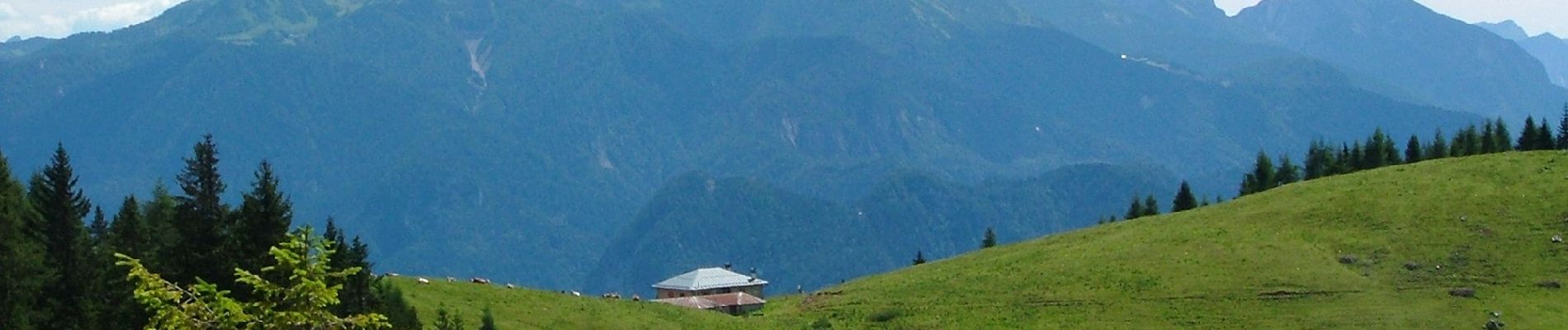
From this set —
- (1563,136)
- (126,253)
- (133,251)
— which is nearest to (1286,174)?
(1563,136)

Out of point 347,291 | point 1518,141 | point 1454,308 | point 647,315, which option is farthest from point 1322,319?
point 1518,141

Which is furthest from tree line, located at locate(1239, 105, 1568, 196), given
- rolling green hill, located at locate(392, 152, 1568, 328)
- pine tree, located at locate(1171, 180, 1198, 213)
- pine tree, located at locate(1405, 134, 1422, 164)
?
rolling green hill, located at locate(392, 152, 1568, 328)

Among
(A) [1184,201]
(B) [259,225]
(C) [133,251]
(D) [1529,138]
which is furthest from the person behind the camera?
(A) [1184,201]

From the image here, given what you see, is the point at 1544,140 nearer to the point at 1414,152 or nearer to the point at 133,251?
the point at 1414,152

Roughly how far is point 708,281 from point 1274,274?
4803cm

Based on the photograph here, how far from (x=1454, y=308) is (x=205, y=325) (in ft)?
252

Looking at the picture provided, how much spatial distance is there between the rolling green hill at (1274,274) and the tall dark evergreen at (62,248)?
82.9 feet

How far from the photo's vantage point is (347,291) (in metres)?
53.1

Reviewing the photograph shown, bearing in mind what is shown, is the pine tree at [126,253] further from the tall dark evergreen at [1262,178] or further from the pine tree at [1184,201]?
the tall dark evergreen at [1262,178]

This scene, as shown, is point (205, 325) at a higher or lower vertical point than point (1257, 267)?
lower

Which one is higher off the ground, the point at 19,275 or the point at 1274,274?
the point at 1274,274

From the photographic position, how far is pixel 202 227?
132 ft

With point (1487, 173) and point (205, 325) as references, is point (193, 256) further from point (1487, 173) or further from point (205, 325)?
point (1487, 173)

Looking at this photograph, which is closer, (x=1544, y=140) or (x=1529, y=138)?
(x=1544, y=140)
